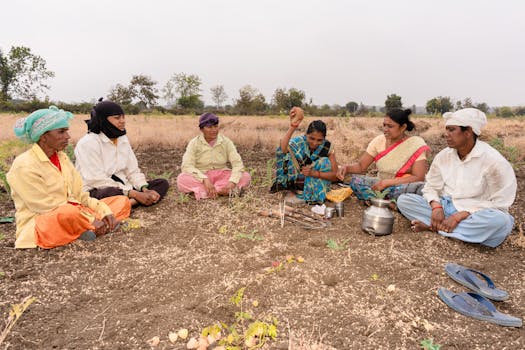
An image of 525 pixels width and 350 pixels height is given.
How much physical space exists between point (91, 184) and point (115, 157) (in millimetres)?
410

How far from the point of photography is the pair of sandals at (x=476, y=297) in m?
2.13

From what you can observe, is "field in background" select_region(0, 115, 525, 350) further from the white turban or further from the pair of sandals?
the white turban

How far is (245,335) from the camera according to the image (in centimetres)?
191

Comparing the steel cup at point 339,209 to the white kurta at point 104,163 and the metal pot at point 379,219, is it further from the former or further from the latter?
the white kurta at point 104,163

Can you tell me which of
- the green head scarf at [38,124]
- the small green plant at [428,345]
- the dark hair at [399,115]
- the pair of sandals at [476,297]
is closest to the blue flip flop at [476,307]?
the pair of sandals at [476,297]

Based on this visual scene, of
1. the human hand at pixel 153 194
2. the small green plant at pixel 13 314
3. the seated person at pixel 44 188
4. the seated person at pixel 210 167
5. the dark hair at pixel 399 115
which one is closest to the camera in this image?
the small green plant at pixel 13 314

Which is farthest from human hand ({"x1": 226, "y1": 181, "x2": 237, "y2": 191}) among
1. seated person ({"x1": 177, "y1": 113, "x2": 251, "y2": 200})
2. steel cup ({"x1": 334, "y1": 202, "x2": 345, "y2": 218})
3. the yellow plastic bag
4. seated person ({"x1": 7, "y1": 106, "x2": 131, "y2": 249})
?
seated person ({"x1": 7, "y1": 106, "x2": 131, "y2": 249})

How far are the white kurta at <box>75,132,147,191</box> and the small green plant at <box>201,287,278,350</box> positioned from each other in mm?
2413

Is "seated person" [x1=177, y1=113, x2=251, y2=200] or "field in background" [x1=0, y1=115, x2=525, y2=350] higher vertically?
"seated person" [x1=177, y1=113, x2=251, y2=200]

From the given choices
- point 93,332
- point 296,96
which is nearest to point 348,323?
point 93,332

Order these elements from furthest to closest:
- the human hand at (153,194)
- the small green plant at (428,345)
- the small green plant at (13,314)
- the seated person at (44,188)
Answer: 1. the human hand at (153,194)
2. the seated person at (44,188)
3. the small green plant at (428,345)
4. the small green plant at (13,314)

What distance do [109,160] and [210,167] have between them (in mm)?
1225

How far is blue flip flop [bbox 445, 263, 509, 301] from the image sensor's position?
2346mm

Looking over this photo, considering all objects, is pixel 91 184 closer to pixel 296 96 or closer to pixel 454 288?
pixel 454 288
